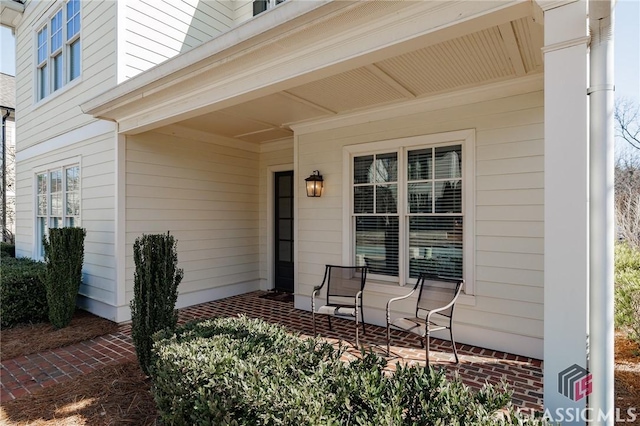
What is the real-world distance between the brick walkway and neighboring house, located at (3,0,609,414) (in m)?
0.33

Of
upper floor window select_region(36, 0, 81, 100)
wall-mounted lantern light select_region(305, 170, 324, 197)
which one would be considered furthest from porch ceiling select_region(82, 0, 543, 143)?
upper floor window select_region(36, 0, 81, 100)

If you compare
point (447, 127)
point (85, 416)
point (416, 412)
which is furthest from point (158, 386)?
point (447, 127)

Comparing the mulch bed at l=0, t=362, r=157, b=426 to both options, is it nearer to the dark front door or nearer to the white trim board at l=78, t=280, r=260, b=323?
the white trim board at l=78, t=280, r=260, b=323

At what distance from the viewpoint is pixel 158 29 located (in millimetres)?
5492

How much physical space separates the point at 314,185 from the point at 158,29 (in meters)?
3.48

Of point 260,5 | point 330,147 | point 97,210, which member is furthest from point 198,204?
point 260,5

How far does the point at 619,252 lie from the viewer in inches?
214

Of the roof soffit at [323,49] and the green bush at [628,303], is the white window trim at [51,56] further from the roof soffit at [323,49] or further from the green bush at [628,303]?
the green bush at [628,303]

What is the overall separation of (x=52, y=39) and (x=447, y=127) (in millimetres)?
7146

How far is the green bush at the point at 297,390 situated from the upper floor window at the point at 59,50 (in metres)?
5.92

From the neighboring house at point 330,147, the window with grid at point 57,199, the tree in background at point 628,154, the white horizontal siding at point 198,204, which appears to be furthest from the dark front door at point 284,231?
the tree in background at point 628,154

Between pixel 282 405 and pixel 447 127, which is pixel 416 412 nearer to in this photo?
pixel 282 405

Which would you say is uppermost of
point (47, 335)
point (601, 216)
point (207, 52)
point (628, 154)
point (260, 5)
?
point (260, 5)

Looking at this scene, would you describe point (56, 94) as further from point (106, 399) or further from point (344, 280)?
point (344, 280)
